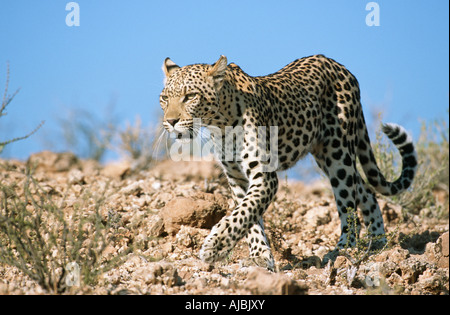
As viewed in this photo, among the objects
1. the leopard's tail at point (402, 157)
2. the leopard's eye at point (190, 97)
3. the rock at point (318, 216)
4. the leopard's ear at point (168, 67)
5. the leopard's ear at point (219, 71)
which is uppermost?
the leopard's ear at point (168, 67)

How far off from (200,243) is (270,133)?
173 cm

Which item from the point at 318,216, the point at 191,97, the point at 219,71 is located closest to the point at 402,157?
the point at 318,216

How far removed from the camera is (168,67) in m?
8.16

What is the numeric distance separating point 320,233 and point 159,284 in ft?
14.5

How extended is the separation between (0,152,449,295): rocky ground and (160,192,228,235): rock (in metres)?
0.01

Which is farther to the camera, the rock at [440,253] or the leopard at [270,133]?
the rock at [440,253]

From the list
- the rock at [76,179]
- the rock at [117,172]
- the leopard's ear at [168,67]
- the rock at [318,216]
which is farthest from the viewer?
the rock at [117,172]

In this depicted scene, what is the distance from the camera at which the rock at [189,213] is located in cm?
852

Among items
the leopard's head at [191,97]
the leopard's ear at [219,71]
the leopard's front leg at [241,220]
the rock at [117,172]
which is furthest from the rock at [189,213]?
the rock at [117,172]

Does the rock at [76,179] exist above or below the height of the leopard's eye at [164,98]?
below

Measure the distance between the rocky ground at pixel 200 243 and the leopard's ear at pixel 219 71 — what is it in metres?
1.77

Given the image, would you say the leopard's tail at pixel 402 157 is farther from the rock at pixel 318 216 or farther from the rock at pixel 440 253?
the rock at pixel 440 253

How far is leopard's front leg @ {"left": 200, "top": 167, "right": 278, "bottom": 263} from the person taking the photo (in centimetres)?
667

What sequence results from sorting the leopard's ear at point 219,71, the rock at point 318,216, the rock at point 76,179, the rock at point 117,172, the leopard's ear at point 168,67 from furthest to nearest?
the rock at point 117,172 → the rock at point 76,179 → the rock at point 318,216 → the leopard's ear at point 168,67 → the leopard's ear at point 219,71
